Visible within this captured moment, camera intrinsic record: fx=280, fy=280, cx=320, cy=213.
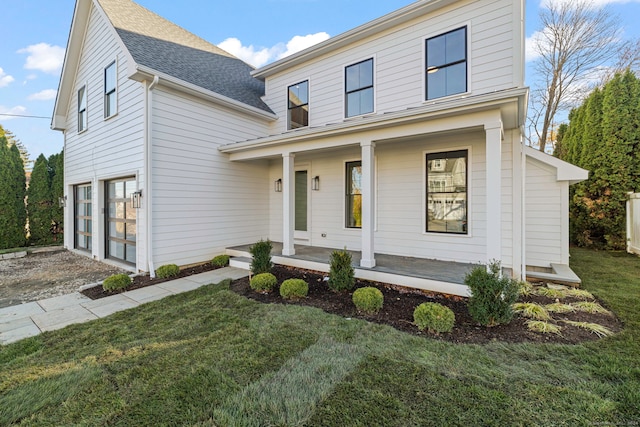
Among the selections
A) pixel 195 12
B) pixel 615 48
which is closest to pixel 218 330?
pixel 195 12

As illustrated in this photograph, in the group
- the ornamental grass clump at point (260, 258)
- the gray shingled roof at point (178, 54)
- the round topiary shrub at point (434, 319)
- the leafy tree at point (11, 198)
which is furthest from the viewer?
the leafy tree at point (11, 198)

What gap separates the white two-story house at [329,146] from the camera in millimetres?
5480

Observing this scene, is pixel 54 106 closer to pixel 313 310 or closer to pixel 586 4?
pixel 313 310

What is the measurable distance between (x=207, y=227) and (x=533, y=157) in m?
7.76

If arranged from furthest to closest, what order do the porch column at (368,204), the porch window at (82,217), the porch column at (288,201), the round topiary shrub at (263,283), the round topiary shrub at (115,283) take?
the porch window at (82,217)
the porch column at (288,201)
the porch column at (368,204)
the round topiary shrub at (115,283)
the round topiary shrub at (263,283)

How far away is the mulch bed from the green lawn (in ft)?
0.73

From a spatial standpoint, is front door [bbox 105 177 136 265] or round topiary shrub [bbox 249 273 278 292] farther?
front door [bbox 105 177 136 265]

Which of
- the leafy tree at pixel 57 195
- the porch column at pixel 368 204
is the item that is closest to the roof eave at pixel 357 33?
the porch column at pixel 368 204

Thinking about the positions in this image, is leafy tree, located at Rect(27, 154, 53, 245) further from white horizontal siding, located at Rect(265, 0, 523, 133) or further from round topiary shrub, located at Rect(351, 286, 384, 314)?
round topiary shrub, located at Rect(351, 286, 384, 314)

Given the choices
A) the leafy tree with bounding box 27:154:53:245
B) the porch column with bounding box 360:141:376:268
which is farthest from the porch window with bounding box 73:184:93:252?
the porch column with bounding box 360:141:376:268

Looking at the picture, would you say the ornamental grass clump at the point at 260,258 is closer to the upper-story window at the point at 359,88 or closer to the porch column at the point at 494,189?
the porch column at the point at 494,189

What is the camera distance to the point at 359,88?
735cm

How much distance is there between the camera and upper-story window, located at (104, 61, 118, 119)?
284 inches

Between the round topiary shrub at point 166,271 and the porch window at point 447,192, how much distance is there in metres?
5.67
